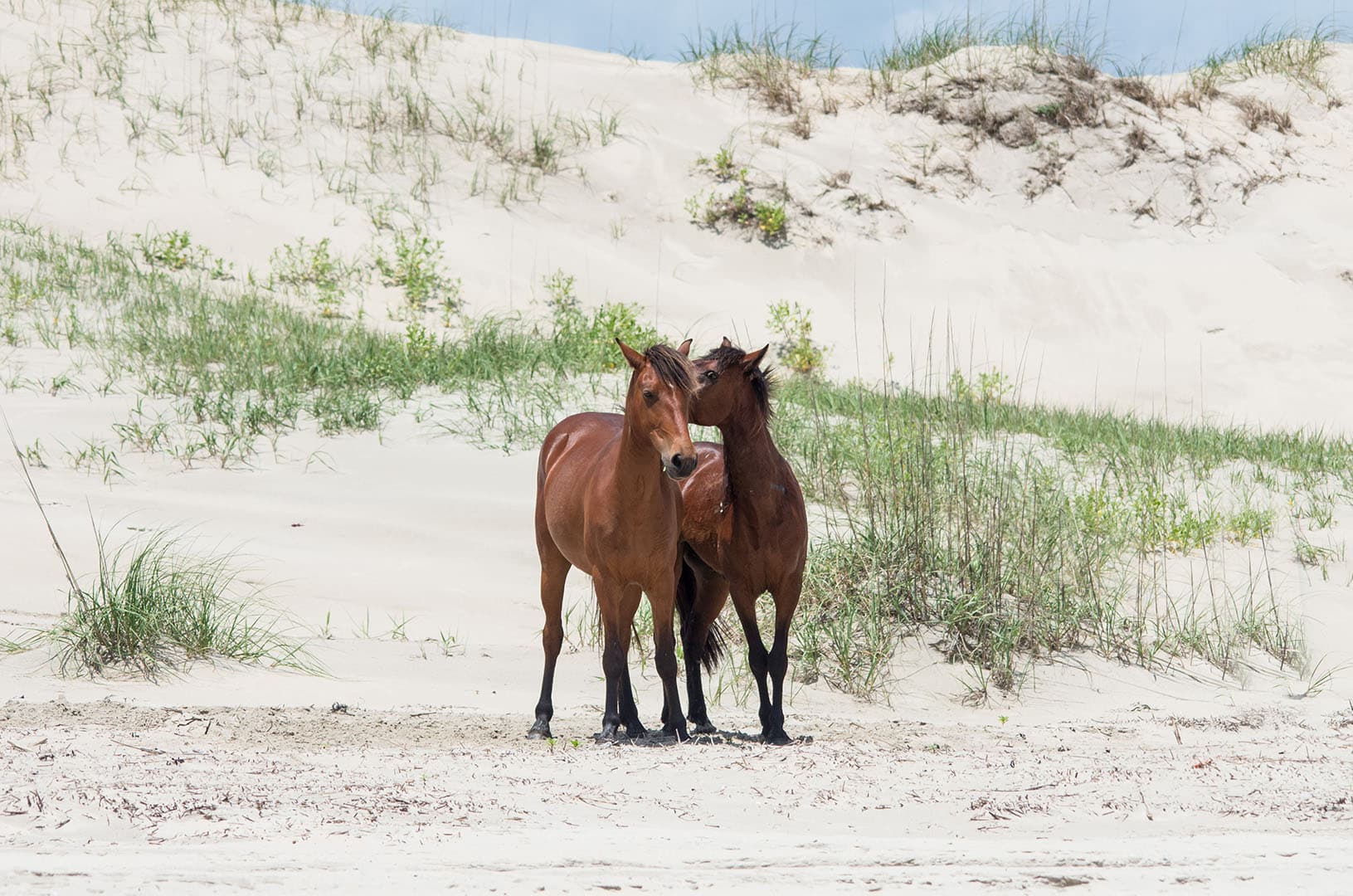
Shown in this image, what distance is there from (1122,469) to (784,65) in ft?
35.6

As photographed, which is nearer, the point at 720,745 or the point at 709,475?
the point at 720,745

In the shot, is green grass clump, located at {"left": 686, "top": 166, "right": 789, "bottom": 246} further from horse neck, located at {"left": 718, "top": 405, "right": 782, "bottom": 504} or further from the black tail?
horse neck, located at {"left": 718, "top": 405, "right": 782, "bottom": 504}

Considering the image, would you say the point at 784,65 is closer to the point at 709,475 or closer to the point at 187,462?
the point at 187,462

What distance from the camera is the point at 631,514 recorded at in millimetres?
4617

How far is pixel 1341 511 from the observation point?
940cm

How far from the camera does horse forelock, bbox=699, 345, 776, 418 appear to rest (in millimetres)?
4863

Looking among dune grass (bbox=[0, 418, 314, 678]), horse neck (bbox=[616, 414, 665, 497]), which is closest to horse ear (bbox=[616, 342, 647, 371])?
horse neck (bbox=[616, 414, 665, 497])

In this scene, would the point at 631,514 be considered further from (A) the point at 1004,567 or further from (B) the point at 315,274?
(B) the point at 315,274

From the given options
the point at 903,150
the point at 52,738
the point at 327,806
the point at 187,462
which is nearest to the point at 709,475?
the point at 327,806

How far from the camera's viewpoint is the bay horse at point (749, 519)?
488cm

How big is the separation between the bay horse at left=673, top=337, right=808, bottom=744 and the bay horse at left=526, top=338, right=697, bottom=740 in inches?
6.0

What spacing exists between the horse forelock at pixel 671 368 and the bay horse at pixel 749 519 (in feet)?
1.08

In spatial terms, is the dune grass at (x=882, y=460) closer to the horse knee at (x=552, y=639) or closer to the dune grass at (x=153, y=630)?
the dune grass at (x=153, y=630)

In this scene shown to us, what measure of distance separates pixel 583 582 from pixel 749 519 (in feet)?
9.79
